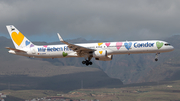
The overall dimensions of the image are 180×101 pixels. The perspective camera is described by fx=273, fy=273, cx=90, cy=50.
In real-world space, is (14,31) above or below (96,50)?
above

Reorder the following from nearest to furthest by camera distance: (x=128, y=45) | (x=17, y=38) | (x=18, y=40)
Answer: (x=128, y=45) < (x=18, y=40) < (x=17, y=38)

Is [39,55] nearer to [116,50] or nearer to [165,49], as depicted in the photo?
[116,50]

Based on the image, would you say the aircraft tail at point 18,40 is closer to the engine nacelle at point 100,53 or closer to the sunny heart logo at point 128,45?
the engine nacelle at point 100,53

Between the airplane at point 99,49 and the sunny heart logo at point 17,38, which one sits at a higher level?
the sunny heart logo at point 17,38

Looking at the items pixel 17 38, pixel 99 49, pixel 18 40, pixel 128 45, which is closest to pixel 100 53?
pixel 99 49

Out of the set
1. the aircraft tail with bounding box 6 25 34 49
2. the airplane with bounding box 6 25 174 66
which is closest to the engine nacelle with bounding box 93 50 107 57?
the airplane with bounding box 6 25 174 66

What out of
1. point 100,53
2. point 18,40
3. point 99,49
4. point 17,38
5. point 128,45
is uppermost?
point 17,38

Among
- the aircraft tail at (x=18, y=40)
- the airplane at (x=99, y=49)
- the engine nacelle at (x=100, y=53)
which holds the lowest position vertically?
the engine nacelle at (x=100, y=53)

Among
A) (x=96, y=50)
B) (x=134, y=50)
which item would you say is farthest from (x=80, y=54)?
(x=134, y=50)

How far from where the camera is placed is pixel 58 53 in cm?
7200

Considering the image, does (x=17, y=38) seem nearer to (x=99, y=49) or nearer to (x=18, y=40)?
(x=18, y=40)

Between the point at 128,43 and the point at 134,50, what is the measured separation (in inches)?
91.6

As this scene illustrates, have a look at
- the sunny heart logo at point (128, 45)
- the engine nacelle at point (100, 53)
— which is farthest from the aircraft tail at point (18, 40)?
the sunny heart logo at point (128, 45)

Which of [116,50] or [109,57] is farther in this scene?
[109,57]
